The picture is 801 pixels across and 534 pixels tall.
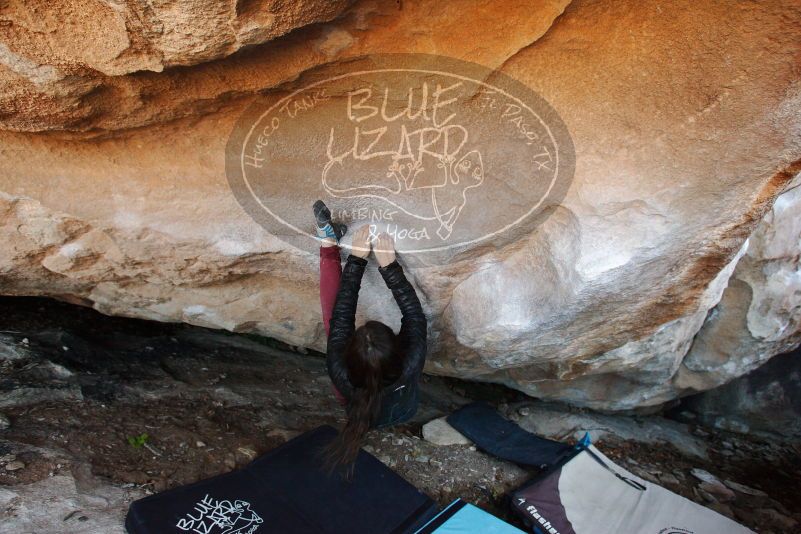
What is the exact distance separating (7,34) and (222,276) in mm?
1174

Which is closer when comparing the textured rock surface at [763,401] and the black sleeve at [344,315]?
the black sleeve at [344,315]

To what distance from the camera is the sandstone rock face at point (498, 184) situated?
1.57 metres

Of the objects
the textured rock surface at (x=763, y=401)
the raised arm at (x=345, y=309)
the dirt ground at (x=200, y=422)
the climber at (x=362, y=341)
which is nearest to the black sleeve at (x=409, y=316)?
the climber at (x=362, y=341)

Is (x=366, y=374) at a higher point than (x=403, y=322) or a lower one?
lower

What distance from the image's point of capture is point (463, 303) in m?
2.37

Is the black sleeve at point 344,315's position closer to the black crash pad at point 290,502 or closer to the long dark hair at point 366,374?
the long dark hair at point 366,374

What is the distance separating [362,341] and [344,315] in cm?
21

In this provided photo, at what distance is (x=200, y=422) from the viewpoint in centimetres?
254

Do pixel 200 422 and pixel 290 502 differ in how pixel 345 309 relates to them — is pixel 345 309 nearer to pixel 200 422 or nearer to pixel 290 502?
pixel 290 502

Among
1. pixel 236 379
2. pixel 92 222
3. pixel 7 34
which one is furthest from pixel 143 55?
pixel 236 379

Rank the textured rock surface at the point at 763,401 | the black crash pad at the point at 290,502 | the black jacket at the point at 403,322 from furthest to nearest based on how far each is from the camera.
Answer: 1. the textured rock surface at the point at 763,401
2. the black jacket at the point at 403,322
3. the black crash pad at the point at 290,502

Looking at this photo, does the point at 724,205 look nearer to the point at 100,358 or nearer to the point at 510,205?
the point at 510,205

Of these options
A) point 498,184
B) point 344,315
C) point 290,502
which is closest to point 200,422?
point 290,502

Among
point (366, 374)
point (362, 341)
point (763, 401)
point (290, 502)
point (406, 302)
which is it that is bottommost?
point (290, 502)
